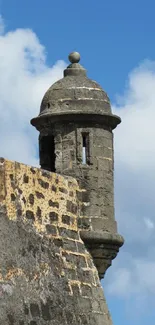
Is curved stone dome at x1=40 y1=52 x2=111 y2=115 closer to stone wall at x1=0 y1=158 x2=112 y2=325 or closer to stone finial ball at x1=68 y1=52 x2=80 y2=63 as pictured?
stone finial ball at x1=68 y1=52 x2=80 y2=63

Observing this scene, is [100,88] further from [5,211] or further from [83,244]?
[5,211]

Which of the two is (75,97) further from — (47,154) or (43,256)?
(43,256)

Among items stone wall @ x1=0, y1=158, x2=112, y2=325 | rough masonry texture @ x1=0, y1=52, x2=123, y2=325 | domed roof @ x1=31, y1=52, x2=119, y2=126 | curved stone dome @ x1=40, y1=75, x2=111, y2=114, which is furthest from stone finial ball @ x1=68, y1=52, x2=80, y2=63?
stone wall @ x1=0, y1=158, x2=112, y2=325

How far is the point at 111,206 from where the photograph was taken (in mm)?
14555

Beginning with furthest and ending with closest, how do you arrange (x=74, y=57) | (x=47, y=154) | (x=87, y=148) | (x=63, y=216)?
(x=74, y=57) < (x=47, y=154) < (x=87, y=148) < (x=63, y=216)

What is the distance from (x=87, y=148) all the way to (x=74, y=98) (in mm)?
660

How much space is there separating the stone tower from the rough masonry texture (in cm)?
1

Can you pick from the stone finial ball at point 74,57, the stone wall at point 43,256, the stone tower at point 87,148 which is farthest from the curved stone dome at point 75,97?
the stone wall at point 43,256

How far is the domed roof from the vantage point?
47.5 feet

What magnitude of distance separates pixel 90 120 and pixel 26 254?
2.74 meters

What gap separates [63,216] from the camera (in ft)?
44.3

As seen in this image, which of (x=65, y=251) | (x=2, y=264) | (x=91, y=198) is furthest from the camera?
(x=91, y=198)

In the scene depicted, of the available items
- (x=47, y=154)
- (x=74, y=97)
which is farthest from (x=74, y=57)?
(x=47, y=154)

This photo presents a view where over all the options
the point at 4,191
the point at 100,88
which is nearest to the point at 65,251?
the point at 4,191
